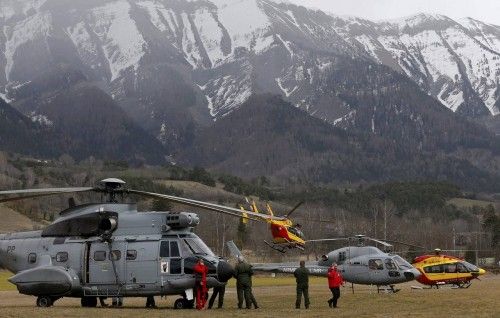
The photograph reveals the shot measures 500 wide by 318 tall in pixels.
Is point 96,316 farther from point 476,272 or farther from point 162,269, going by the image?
point 476,272

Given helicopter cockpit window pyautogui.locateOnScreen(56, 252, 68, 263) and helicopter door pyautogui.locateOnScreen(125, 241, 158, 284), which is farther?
helicopter cockpit window pyautogui.locateOnScreen(56, 252, 68, 263)

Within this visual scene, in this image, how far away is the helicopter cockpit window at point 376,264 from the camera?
4956cm

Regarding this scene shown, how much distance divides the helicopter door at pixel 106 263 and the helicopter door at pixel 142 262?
32 centimetres

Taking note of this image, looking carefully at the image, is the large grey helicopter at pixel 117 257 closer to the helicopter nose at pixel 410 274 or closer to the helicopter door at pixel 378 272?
the helicopter door at pixel 378 272

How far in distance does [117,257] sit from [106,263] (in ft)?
1.76

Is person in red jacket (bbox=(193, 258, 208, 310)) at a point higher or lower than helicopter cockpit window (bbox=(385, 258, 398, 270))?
lower

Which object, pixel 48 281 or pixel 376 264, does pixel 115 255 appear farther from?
pixel 376 264

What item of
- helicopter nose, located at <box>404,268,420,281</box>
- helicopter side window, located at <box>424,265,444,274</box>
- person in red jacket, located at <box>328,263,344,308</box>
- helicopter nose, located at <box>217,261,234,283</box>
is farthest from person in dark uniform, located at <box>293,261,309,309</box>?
helicopter side window, located at <box>424,265,444,274</box>

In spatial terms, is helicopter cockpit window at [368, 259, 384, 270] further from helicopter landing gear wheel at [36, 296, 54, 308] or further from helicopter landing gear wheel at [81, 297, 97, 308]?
helicopter landing gear wheel at [36, 296, 54, 308]

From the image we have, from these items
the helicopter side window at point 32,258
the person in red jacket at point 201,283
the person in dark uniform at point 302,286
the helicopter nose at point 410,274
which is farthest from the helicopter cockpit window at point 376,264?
the helicopter side window at point 32,258

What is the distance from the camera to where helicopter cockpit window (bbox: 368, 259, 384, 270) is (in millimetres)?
49562

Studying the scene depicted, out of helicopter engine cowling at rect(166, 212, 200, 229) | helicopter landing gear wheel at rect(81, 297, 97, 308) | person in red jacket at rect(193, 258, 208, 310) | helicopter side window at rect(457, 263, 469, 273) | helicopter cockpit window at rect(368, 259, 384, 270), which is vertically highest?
helicopter engine cowling at rect(166, 212, 200, 229)

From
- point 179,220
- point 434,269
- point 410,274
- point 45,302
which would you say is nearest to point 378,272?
point 410,274

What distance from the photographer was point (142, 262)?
34.6 m
